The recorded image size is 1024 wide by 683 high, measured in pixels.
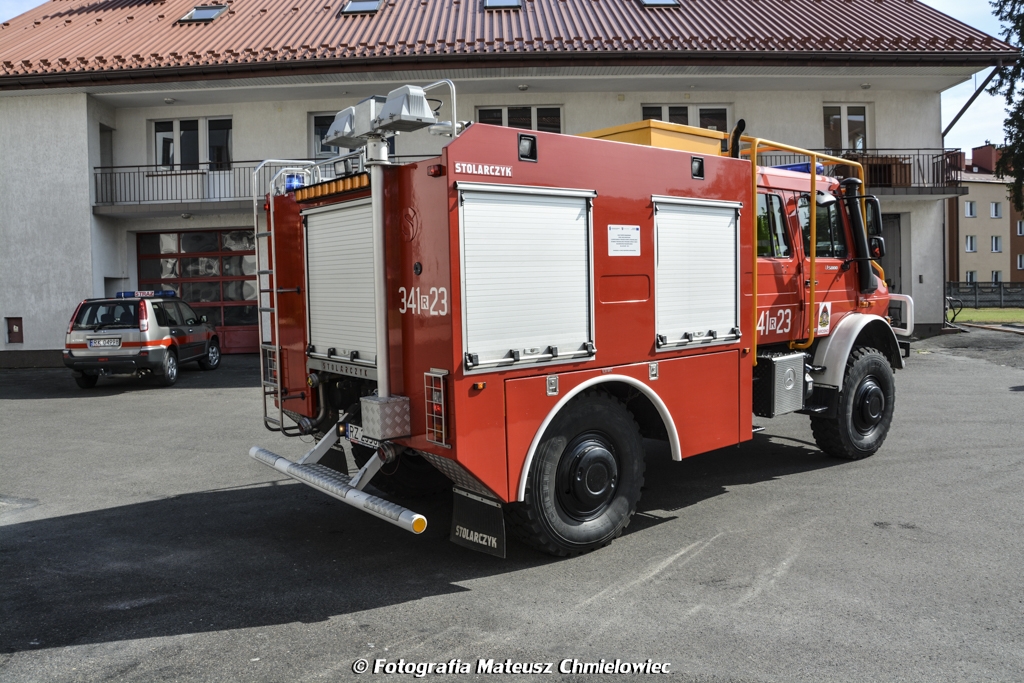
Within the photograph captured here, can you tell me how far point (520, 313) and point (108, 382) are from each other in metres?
13.5

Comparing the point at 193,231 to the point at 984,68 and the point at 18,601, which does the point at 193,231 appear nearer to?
the point at 18,601

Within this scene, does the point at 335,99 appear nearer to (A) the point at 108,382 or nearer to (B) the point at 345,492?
(A) the point at 108,382

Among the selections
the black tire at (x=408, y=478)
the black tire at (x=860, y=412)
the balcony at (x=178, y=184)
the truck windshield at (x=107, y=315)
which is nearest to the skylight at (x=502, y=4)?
the balcony at (x=178, y=184)

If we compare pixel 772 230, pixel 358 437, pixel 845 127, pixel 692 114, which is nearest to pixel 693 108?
pixel 692 114

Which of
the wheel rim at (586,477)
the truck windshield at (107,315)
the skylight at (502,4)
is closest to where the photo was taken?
the wheel rim at (586,477)

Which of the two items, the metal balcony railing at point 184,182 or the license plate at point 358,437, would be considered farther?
the metal balcony railing at point 184,182

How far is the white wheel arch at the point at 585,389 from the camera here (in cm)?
475

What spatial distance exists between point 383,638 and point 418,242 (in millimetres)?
2154

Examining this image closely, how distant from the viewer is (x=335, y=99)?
20.1 metres

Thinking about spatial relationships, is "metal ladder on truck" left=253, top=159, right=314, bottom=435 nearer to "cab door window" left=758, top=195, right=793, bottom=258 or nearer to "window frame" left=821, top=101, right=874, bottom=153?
"cab door window" left=758, top=195, right=793, bottom=258

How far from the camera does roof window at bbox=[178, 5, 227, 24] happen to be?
854 inches

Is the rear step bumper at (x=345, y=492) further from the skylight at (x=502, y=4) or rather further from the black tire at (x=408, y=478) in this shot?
the skylight at (x=502, y=4)

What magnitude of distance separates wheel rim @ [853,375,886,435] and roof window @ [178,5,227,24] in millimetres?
20134

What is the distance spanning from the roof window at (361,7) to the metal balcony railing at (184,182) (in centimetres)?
484
